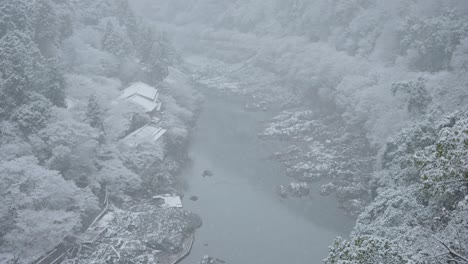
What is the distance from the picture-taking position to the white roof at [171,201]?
2383 centimetres

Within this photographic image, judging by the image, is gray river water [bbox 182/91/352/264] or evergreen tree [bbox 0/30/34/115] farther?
evergreen tree [bbox 0/30/34/115]

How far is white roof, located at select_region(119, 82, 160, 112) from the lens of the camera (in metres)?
33.1

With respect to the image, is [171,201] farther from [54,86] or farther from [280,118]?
[280,118]

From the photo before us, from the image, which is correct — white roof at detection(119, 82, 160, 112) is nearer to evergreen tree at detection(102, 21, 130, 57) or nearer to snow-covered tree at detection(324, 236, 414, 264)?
evergreen tree at detection(102, 21, 130, 57)

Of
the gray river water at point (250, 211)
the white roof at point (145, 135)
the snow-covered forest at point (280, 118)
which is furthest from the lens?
the white roof at point (145, 135)

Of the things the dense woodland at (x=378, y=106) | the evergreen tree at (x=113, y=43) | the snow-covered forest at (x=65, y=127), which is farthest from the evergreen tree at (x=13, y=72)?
the dense woodland at (x=378, y=106)

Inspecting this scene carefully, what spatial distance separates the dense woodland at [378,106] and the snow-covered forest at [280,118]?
0.09m

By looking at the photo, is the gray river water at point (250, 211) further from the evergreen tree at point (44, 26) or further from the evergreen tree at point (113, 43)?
the evergreen tree at point (44, 26)

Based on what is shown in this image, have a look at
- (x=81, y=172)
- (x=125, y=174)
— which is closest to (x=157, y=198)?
(x=125, y=174)

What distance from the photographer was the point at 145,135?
29.0 meters

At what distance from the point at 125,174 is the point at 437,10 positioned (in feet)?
118

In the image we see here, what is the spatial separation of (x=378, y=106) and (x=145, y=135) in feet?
63.5

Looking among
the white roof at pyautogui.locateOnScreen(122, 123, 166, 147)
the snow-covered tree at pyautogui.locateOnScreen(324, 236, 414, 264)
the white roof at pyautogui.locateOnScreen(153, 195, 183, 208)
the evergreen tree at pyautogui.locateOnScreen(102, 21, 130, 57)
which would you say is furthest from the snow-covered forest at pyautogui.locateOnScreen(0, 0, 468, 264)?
the white roof at pyautogui.locateOnScreen(153, 195, 183, 208)

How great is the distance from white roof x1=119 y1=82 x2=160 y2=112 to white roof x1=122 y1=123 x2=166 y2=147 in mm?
2276
